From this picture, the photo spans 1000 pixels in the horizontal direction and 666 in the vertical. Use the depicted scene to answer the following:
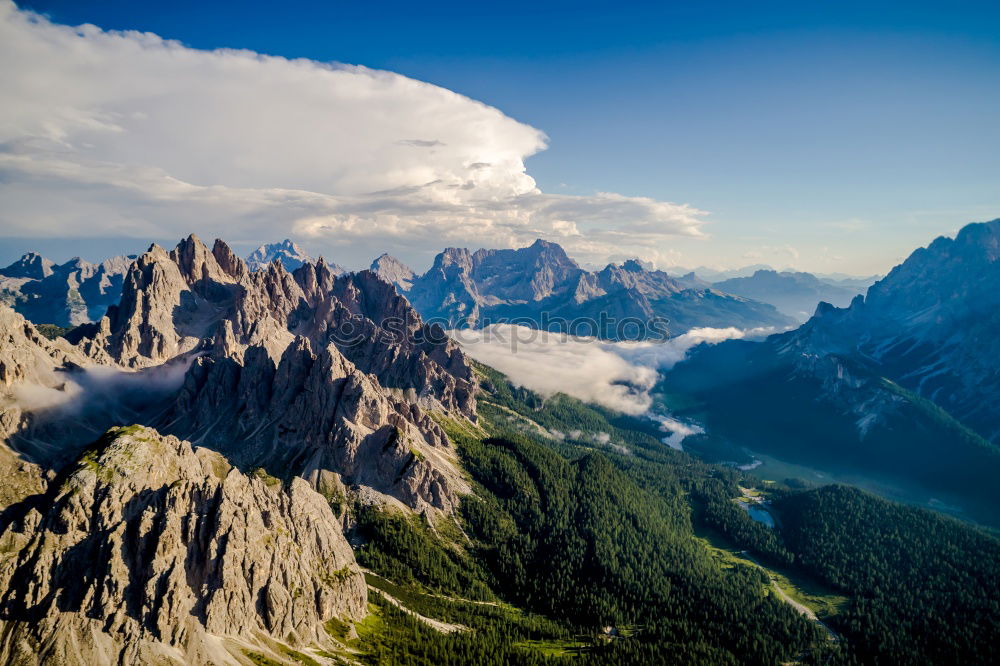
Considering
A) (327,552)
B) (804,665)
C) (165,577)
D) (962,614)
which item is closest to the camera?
(165,577)

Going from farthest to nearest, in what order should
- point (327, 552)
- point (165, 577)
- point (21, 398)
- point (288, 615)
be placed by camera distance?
1. point (21, 398)
2. point (327, 552)
3. point (288, 615)
4. point (165, 577)

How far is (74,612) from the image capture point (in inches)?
4070

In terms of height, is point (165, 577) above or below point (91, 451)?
below

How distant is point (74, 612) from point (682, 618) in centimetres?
17872

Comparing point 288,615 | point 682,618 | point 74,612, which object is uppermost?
point 74,612

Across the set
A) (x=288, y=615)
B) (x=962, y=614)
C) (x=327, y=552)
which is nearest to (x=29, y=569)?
(x=288, y=615)

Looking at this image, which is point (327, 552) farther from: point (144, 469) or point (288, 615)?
point (144, 469)

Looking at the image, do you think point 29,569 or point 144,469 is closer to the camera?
point 29,569

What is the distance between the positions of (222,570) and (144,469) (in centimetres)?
3386

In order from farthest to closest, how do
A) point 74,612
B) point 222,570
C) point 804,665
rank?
point 804,665, point 222,570, point 74,612

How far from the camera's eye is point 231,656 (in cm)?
11244

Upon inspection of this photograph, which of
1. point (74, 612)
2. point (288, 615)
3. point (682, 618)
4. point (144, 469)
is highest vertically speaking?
point (144, 469)

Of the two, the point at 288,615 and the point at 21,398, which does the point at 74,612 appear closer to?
the point at 288,615

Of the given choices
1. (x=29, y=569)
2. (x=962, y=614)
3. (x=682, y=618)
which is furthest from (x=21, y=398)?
(x=962, y=614)
